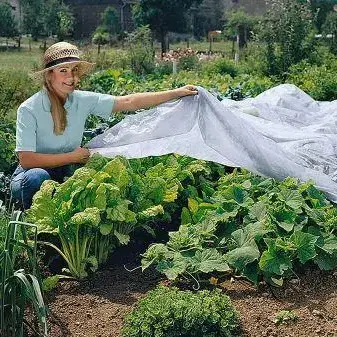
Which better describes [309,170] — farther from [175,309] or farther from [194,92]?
[175,309]

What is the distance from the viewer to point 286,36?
1212 cm

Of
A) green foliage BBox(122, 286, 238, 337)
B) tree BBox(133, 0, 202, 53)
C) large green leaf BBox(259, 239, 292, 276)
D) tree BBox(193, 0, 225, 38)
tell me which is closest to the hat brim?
large green leaf BBox(259, 239, 292, 276)

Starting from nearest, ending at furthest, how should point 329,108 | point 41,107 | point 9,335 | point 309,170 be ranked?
1. point 9,335
2. point 41,107
3. point 309,170
4. point 329,108

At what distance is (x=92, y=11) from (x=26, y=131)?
140ft

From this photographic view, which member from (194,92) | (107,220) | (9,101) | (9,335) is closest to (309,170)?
(194,92)

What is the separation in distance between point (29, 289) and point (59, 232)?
998 millimetres

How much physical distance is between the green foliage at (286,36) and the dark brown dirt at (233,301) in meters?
8.72

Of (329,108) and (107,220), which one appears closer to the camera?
(107,220)

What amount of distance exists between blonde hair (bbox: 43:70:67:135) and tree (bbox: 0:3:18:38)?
105 feet

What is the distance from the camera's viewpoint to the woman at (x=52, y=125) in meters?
4.16

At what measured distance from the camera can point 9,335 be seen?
2766 millimetres

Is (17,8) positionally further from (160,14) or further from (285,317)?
(285,317)

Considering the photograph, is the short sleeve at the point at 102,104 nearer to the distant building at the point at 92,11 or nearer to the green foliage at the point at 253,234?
the green foliage at the point at 253,234

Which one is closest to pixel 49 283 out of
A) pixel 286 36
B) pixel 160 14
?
pixel 286 36
